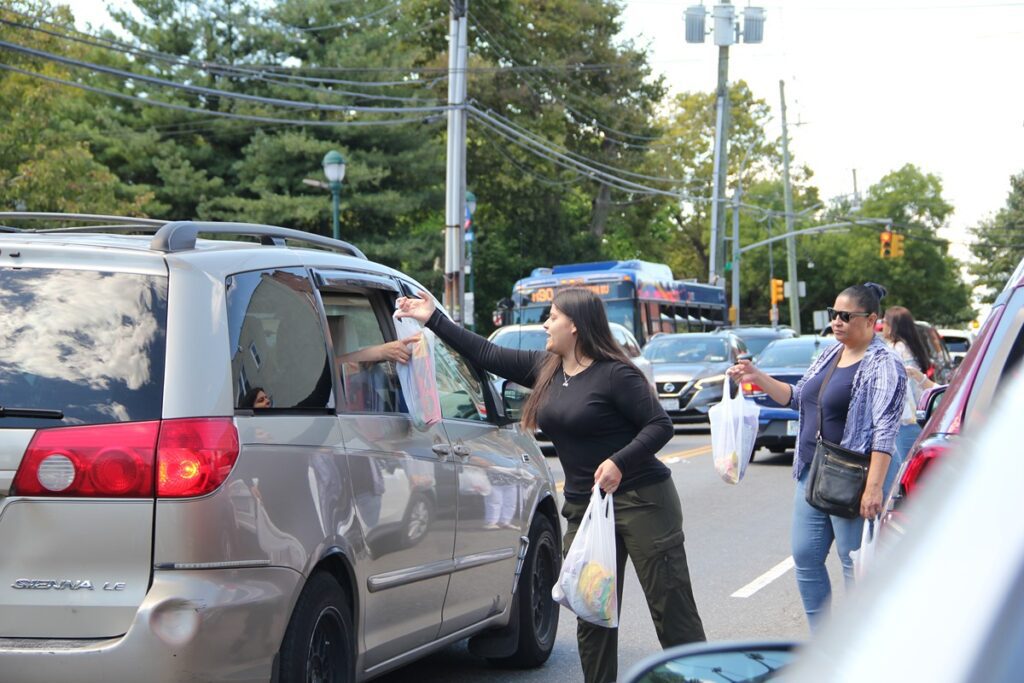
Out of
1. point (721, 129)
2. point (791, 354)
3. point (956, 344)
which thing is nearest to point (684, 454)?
point (791, 354)

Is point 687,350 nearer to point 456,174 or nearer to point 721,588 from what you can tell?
point 456,174

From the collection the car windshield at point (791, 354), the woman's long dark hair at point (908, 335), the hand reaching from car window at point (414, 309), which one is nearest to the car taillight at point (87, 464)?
the hand reaching from car window at point (414, 309)

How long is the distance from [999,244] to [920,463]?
81.8 meters

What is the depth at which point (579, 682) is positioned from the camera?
267 inches

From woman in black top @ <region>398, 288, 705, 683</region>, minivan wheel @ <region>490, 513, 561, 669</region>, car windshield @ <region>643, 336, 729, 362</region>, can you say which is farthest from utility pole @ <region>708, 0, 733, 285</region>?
woman in black top @ <region>398, 288, 705, 683</region>

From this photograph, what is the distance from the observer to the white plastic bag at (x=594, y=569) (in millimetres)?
5496

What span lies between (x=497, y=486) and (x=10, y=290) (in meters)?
2.58

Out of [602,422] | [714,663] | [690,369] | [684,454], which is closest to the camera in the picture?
[714,663]

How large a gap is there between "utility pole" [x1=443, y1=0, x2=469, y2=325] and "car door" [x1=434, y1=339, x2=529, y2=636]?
20452mm

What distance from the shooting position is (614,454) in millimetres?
5629

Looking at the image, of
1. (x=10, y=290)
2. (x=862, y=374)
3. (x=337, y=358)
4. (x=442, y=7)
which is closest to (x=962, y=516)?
(x=10, y=290)

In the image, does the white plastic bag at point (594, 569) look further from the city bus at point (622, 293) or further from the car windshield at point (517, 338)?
the city bus at point (622, 293)

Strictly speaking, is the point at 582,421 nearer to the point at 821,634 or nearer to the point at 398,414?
the point at 398,414

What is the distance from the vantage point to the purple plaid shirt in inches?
239
